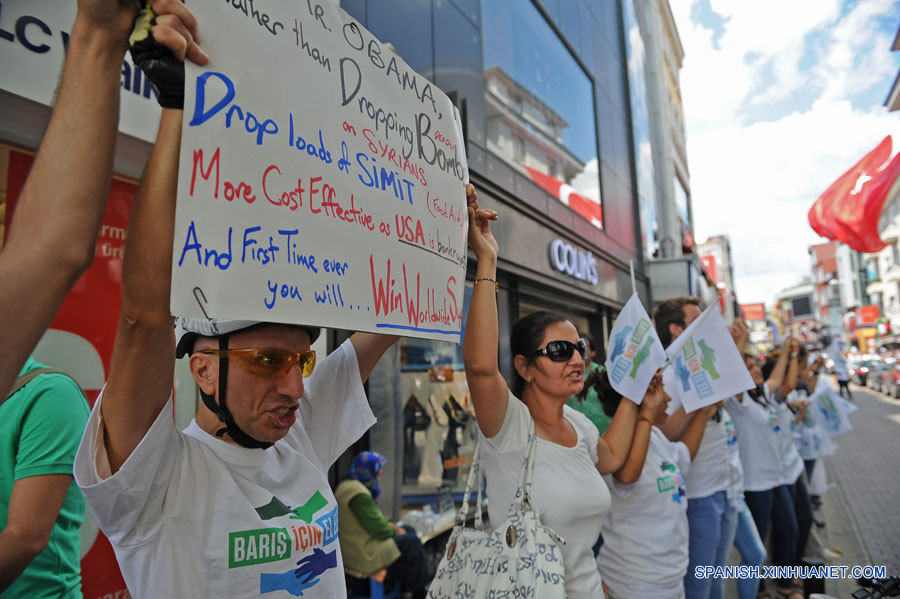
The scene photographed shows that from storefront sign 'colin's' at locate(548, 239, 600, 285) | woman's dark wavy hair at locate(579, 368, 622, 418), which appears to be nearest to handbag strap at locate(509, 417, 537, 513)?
woman's dark wavy hair at locate(579, 368, 622, 418)

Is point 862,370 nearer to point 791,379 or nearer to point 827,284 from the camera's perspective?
point 791,379

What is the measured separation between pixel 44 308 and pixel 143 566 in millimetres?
818

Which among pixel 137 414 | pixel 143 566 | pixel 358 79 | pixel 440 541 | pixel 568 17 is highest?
pixel 568 17

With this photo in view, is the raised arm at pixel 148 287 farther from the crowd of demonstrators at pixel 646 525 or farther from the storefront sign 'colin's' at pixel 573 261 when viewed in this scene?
the storefront sign 'colin's' at pixel 573 261

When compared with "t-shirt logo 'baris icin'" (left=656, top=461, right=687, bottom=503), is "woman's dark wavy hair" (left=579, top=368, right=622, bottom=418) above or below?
above

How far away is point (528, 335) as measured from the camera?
254 cm

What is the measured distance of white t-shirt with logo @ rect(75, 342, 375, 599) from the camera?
1.16m

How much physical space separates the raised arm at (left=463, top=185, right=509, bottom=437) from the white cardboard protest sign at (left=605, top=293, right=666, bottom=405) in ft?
3.14

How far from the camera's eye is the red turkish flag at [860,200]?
5344 millimetres

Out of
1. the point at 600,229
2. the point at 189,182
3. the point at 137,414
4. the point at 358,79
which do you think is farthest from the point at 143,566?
the point at 600,229

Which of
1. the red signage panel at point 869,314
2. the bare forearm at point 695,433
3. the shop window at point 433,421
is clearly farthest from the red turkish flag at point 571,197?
the red signage panel at point 869,314

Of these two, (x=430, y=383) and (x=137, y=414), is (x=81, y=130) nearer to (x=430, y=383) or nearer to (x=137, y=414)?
(x=137, y=414)

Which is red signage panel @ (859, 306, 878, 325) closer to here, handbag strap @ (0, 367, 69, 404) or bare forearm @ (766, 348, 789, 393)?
bare forearm @ (766, 348, 789, 393)

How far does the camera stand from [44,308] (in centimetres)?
72
